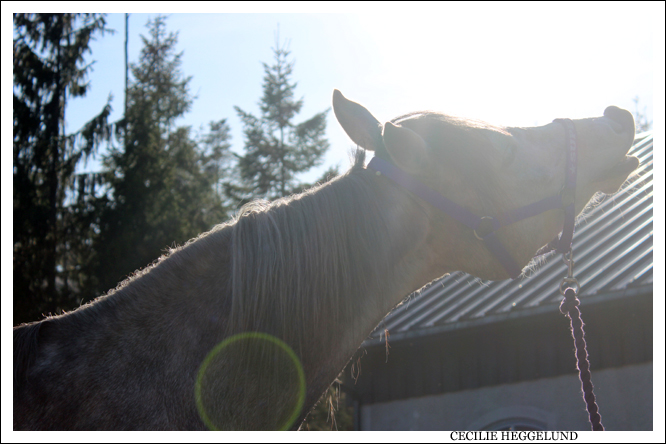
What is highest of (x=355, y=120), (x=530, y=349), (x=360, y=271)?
(x=355, y=120)

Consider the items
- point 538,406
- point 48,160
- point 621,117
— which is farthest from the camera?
point 48,160

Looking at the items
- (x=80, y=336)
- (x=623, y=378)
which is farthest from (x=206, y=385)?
(x=623, y=378)

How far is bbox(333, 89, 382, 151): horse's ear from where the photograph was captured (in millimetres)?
1904

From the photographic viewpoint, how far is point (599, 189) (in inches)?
85.2

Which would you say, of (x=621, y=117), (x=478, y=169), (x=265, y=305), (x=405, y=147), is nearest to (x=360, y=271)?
(x=265, y=305)

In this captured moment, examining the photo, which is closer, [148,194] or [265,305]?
[265,305]

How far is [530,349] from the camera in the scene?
5.90 metres

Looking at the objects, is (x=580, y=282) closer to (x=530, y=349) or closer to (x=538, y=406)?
(x=530, y=349)

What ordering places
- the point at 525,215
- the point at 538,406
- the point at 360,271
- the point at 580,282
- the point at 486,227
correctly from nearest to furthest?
the point at 360,271
the point at 486,227
the point at 525,215
the point at 580,282
the point at 538,406

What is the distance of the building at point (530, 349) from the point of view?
517cm

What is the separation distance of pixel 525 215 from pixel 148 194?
49.7 feet

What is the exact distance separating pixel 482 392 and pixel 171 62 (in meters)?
19.2

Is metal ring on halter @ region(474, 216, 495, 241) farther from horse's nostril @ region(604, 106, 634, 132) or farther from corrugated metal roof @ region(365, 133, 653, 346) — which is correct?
corrugated metal roof @ region(365, 133, 653, 346)

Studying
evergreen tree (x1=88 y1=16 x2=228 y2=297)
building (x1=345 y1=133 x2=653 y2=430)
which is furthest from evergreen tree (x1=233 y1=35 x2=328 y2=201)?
building (x1=345 y1=133 x2=653 y2=430)
